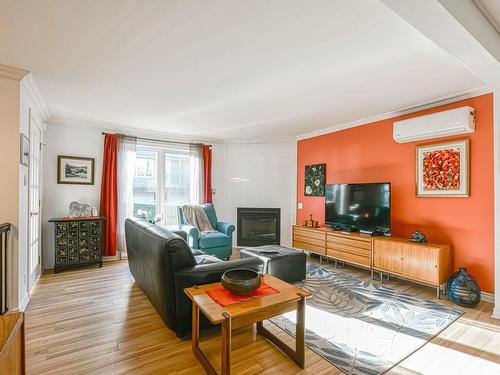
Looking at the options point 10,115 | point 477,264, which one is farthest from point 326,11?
point 477,264

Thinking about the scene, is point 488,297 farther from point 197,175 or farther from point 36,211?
point 36,211

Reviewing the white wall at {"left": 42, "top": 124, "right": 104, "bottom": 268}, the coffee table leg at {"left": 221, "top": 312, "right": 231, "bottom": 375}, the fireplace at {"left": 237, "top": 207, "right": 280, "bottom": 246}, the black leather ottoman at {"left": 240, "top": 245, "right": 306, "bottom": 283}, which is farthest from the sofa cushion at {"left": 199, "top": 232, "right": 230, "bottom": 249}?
the coffee table leg at {"left": 221, "top": 312, "right": 231, "bottom": 375}

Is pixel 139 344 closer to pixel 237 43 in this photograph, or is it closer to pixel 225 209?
pixel 237 43

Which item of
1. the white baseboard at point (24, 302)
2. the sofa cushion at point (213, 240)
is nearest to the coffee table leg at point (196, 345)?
the white baseboard at point (24, 302)

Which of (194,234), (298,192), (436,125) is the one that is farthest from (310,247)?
(436,125)

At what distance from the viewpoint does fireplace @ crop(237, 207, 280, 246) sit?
5.57 meters

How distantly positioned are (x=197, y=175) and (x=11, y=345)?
15.4 ft

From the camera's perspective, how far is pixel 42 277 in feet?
12.3

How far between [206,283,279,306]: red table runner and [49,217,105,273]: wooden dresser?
10.4ft

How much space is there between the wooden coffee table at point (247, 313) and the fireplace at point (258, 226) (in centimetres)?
340

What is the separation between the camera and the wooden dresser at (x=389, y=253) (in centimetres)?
311

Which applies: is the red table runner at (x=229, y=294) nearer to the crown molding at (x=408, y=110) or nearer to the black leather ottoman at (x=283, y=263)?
the black leather ottoman at (x=283, y=263)

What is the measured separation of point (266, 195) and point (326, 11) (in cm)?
429

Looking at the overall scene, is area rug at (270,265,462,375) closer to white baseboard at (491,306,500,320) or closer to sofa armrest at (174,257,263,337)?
white baseboard at (491,306,500,320)
